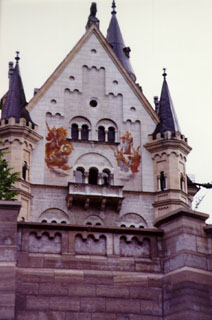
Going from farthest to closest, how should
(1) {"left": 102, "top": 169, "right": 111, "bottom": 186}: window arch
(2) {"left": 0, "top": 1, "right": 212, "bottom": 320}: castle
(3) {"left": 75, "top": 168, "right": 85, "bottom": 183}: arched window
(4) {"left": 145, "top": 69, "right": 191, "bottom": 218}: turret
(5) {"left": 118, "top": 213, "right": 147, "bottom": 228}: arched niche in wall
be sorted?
(1) {"left": 102, "top": 169, "right": 111, "bottom": 186}: window arch → (3) {"left": 75, "top": 168, "right": 85, "bottom": 183}: arched window → (4) {"left": 145, "top": 69, "right": 191, "bottom": 218}: turret → (5) {"left": 118, "top": 213, "right": 147, "bottom": 228}: arched niche in wall → (2) {"left": 0, "top": 1, "right": 212, "bottom": 320}: castle

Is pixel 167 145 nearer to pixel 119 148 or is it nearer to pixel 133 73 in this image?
pixel 119 148

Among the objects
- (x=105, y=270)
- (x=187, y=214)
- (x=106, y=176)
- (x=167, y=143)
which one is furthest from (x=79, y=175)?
(x=105, y=270)

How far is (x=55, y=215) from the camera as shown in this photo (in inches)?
1966

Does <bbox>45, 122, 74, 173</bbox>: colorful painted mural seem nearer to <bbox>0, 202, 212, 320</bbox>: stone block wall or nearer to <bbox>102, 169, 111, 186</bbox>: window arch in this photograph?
<bbox>102, 169, 111, 186</bbox>: window arch

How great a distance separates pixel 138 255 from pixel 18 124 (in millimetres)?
31000

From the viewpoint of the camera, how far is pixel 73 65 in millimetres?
55031

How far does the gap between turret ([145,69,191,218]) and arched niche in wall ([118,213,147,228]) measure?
37.5 inches

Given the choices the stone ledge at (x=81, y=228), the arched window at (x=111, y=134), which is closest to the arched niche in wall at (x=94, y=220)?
the arched window at (x=111, y=134)

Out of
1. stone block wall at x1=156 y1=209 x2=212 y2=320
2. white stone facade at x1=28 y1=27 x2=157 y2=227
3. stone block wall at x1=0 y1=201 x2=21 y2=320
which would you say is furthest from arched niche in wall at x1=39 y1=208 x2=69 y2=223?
stone block wall at x1=0 y1=201 x2=21 y2=320

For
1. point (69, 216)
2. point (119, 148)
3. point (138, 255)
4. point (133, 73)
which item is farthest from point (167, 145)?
point (138, 255)

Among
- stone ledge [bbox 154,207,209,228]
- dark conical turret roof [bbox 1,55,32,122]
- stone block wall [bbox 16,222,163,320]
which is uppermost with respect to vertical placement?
dark conical turret roof [bbox 1,55,32,122]

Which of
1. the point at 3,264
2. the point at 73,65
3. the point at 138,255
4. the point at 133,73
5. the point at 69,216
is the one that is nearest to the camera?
the point at 3,264

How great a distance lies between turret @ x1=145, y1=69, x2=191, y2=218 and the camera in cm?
5100

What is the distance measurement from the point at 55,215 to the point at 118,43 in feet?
78.7
